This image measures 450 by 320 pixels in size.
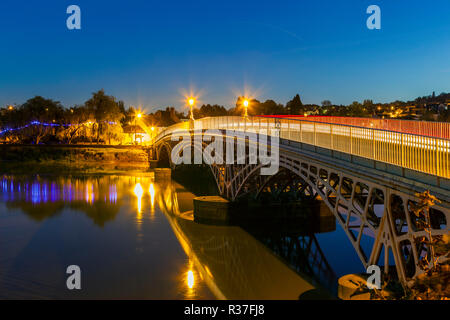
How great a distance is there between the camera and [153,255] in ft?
69.9

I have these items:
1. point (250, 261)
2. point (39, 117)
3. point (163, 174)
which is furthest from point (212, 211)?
point (39, 117)

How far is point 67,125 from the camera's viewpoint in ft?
309

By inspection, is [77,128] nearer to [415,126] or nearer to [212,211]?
[212,211]

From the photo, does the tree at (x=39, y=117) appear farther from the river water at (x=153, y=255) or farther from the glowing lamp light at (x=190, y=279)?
the glowing lamp light at (x=190, y=279)

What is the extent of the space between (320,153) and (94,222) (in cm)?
1724

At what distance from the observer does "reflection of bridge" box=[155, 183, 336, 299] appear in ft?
56.1

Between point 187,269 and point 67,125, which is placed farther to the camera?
point 67,125

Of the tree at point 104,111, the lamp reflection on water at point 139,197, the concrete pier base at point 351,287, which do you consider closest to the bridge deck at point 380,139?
the concrete pier base at point 351,287

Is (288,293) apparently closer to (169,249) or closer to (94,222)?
(169,249)

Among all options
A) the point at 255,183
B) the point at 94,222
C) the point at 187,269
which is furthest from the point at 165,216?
the point at 187,269

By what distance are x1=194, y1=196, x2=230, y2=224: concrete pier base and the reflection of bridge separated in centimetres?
55

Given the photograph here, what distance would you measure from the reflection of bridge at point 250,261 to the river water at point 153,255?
0.13ft

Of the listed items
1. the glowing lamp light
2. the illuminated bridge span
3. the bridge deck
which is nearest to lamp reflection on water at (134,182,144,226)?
the bridge deck

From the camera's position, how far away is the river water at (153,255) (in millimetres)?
16734
